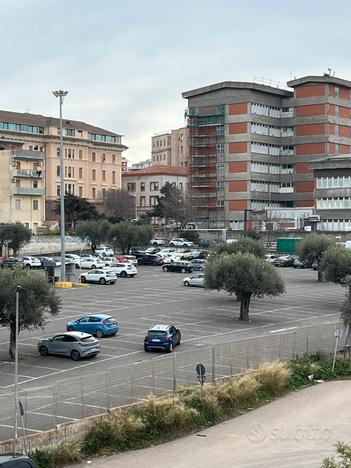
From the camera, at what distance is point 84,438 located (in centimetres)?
2286

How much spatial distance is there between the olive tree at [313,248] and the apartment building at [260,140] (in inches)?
2000

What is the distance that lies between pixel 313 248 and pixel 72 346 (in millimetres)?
37885

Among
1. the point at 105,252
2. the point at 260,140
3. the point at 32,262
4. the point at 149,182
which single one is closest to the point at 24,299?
the point at 32,262

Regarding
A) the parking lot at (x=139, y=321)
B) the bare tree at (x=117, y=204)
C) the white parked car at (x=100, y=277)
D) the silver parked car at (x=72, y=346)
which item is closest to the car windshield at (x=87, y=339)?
the silver parked car at (x=72, y=346)

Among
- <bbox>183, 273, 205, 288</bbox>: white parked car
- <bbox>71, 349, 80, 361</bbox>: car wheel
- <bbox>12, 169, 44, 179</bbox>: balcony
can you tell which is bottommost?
<bbox>71, 349, 80, 361</bbox>: car wheel

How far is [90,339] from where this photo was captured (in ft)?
110

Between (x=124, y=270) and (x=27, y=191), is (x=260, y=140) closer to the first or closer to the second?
(x=27, y=191)

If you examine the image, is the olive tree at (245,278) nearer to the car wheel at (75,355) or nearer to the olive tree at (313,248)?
the car wheel at (75,355)

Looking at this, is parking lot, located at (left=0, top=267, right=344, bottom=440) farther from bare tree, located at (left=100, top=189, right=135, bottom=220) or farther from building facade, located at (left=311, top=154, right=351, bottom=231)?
bare tree, located at (left=100, top=189, right=135, bottom=220)

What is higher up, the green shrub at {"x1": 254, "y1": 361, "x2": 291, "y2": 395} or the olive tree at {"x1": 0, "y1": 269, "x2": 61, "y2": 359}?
the olive tree at {"x1": 0, "y1": 269, "x2": 61, "y2": 359}

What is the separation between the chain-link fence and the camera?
23.5 meters

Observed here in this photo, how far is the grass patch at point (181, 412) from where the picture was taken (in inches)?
898

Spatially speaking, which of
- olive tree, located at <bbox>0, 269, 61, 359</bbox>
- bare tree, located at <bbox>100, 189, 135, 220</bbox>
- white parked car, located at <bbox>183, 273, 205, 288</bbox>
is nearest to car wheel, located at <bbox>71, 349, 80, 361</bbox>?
olive tree, located at <bbox>0, 269, 61, 359</bbox>

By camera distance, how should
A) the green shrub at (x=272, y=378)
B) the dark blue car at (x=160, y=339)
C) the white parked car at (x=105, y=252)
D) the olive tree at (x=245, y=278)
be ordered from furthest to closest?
the white parked car at (x=105, y=252), the olive tree at (x=245, y=278), the dark blue car at (x=160, y=339), the green shrub at (x=272, y=378)
